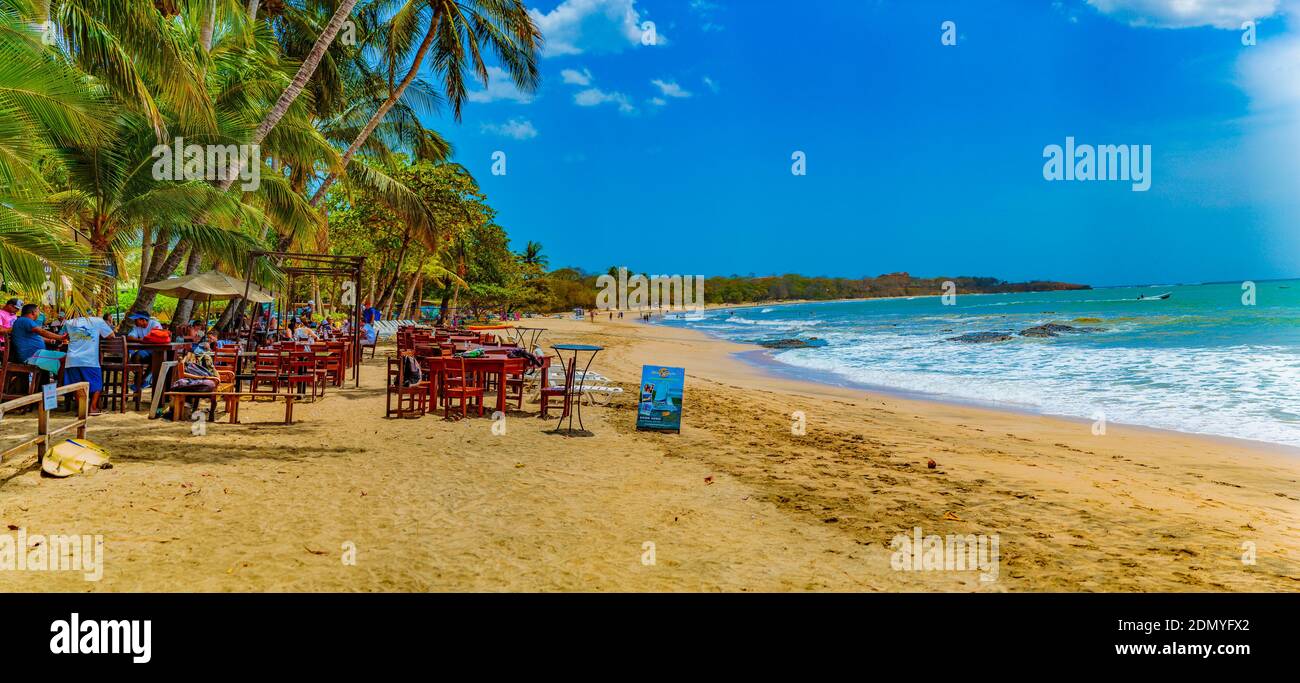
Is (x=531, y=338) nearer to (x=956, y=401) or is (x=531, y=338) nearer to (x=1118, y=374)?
(x=956, y=401)

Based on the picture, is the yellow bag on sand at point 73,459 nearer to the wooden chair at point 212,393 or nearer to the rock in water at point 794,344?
the wooden chair at point 212,393

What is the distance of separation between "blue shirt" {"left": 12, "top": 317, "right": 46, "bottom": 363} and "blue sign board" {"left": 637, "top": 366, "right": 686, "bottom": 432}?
21.6 feet

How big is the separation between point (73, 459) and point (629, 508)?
14.5ft

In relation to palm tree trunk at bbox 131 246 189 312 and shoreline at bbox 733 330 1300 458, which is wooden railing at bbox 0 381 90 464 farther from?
shoreline at bbox 733 330 1300 458

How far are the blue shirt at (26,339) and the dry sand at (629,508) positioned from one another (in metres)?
0.78

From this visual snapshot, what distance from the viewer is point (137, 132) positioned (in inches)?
460

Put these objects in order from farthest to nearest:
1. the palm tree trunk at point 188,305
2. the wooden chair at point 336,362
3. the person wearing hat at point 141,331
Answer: the palm tree trunk at point 188,305, the wooden chair at point 336,362, the person wearing hat at point 141,331

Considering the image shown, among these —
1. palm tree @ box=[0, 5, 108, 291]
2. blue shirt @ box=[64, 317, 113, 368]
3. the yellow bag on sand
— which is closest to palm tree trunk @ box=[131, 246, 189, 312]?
blue shirt @ box=[64, 317, 113, 368]

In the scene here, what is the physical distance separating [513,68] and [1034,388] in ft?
50.5

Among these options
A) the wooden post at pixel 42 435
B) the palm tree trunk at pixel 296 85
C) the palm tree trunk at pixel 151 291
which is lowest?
the wooden post at pixel 42 435

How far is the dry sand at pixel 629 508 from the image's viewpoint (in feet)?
12.6

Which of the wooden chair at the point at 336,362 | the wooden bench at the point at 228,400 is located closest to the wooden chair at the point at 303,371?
the wooden chair at the point at 336,362
